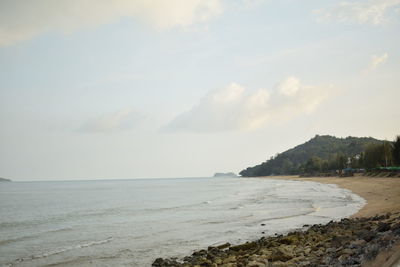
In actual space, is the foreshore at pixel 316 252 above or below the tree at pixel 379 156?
below

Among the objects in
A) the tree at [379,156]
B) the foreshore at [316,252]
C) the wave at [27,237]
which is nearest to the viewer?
the foreshore at [316,252]

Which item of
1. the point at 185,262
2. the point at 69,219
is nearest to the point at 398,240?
the point at 185,262

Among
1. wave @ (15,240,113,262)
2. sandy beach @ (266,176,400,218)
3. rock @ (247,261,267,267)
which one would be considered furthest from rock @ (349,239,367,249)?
wave @ (15,240,113,262)

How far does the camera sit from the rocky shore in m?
13.2

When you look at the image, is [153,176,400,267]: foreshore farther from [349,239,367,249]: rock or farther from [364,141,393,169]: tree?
[364,141,393,169]: tree

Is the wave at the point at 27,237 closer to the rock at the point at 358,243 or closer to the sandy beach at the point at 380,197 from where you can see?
the rock at the point at 358,243

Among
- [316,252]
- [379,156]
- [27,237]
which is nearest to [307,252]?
[316,252]

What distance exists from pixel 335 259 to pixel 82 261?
15.3m

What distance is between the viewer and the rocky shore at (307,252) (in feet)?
43.4

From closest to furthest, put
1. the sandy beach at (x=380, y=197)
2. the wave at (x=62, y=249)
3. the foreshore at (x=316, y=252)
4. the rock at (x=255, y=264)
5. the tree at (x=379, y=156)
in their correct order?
the foreshore at (x=316, y=252) < the rock at (x=255, y=264) < the wave at (x=62, y=249) < the sandy beach at (x=380, y=197) < the tree at (x=379, y=156)

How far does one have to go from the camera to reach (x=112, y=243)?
27.0 m

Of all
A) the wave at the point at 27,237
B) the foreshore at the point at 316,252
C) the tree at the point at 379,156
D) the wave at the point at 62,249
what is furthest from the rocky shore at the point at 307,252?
the tree at the point at 379,156

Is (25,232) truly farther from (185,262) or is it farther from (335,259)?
(335,259)

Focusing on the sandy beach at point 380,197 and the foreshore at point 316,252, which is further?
the sandy beach at point 380,197
